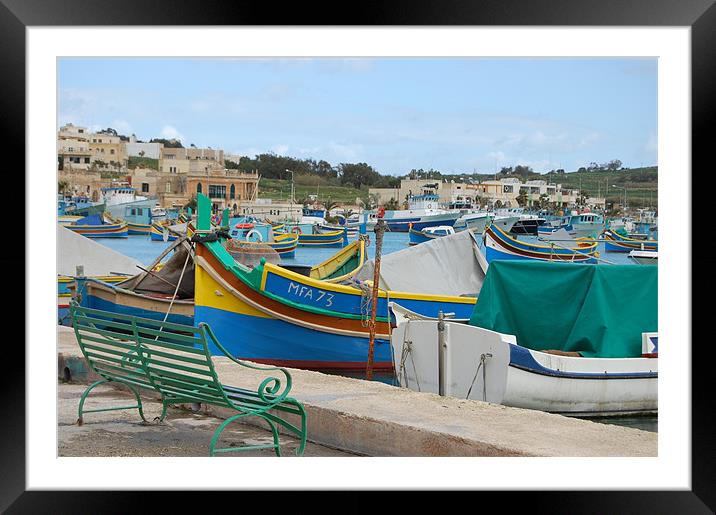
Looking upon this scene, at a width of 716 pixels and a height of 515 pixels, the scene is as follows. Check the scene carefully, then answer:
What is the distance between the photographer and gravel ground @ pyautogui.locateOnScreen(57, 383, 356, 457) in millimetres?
4707

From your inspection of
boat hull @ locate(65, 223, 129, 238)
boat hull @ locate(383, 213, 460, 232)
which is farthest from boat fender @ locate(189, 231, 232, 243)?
boat hull @ locate(383, 213, 460, 232)

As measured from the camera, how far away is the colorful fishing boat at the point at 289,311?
11.8m

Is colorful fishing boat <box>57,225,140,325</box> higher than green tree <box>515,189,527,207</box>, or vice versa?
green tree <box>515,189,527,207</box>

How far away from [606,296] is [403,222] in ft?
153

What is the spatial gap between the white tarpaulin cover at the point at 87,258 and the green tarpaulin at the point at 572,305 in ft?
33.2

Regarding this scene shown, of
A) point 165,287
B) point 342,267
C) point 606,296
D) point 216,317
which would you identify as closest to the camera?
point 606,296

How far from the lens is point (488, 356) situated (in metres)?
7.86

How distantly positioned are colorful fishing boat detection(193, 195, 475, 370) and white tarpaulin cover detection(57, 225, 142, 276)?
20.2 ft

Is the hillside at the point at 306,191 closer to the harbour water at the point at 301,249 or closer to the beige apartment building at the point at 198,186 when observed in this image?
the beige apartment building at the point at 198,186

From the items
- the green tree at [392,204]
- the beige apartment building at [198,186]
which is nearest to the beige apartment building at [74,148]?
the beige apartment building at [198,186]

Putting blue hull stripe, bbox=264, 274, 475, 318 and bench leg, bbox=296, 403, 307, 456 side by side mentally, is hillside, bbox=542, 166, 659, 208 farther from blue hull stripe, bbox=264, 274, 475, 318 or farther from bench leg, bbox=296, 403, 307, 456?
bench leg, bbox=296, 403, 307, 456
